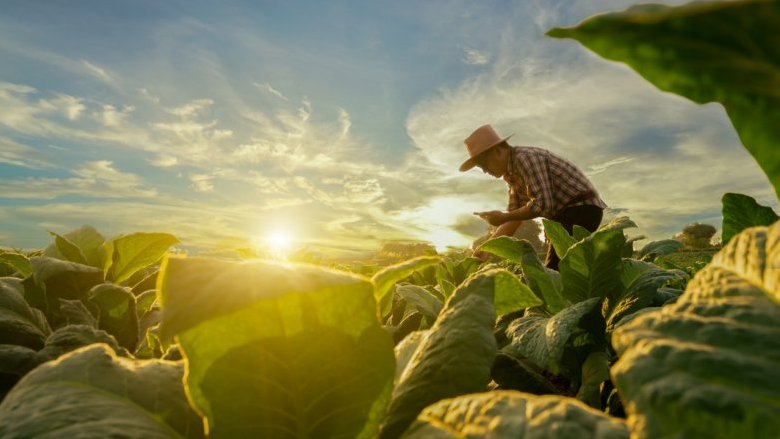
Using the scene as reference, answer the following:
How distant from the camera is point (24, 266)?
290cm

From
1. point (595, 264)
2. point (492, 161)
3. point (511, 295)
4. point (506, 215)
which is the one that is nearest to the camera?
point (511, 295)

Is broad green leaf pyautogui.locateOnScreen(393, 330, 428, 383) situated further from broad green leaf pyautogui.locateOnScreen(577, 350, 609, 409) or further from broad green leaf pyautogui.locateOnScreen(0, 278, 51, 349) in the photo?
broad green leaf pyautogui.locateOnScreen(0, 278, 51, 349)

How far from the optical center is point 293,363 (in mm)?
863

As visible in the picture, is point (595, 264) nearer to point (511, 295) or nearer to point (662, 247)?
point (511, 295)

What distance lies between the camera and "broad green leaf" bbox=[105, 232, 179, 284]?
8.46 ft

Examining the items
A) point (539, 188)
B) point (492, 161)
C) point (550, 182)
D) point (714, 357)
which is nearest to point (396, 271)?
point (714, 357)

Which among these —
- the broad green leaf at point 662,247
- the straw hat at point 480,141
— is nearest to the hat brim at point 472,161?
the straw hat at point 480,141

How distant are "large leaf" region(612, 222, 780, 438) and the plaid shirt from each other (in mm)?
6933

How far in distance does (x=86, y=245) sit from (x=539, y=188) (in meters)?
6.12

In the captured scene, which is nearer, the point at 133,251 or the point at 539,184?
the point at 133,251

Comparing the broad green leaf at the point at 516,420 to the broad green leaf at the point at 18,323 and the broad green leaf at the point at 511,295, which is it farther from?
the broad green leaf at the point at 18,323

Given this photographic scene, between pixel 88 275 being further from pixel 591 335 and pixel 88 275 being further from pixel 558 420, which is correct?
pixel 558 420

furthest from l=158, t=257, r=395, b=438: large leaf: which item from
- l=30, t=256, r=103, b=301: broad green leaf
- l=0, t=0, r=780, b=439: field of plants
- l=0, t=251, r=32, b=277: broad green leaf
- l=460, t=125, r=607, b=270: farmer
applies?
l=460, t=125, r=607, b=270: farmer

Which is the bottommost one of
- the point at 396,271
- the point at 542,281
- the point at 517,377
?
the point at 517,377
